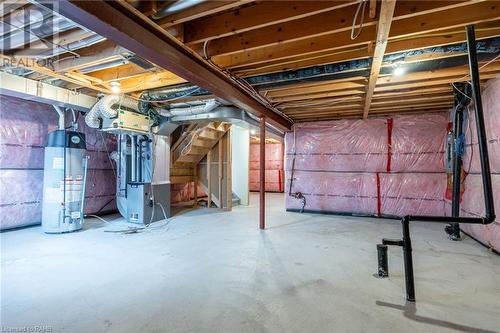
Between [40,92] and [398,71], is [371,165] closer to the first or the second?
[398,71]

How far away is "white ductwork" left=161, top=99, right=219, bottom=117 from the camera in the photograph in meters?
4.20

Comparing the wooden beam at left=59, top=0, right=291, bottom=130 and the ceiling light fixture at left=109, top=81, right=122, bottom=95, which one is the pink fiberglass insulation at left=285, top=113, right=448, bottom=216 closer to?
the wooden beam at left=59, top=0, right=291, bottom=130

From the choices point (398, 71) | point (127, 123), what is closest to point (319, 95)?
point (398, 71)

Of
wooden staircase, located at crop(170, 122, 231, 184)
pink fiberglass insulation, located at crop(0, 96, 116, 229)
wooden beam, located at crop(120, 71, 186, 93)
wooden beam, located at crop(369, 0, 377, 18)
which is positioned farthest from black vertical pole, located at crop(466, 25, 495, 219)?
pink fiberglass insulation, located at crop(0, 96, 116, 229)

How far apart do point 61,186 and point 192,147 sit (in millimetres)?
2645

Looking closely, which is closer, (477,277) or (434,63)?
(477,277)

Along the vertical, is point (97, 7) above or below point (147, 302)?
above

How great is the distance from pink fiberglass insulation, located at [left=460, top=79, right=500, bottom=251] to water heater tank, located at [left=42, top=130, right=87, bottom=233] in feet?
18.7

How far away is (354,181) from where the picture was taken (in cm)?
557

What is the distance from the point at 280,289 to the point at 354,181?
13.3 feet

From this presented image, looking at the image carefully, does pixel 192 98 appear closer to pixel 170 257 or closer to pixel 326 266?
pixel 170 257

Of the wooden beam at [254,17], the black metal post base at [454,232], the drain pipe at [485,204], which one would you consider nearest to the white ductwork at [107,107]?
the wooden beam at [254,17]

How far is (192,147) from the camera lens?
5938mm

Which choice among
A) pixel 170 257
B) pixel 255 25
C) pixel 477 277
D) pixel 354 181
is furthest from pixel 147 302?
pixel 354 181
